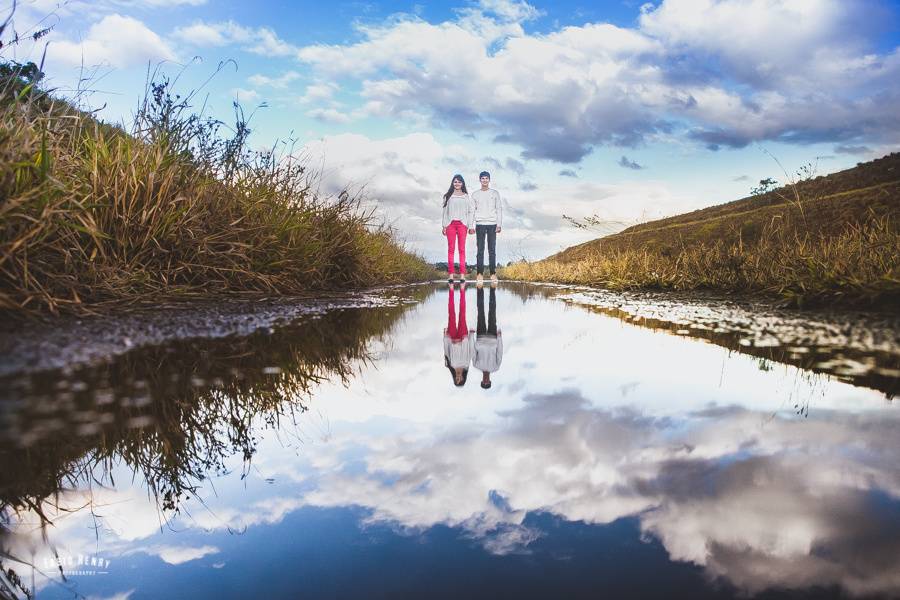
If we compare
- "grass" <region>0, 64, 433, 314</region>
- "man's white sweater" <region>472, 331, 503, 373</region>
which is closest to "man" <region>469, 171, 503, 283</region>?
"grass" <region>0, 64, 433, 314</region>

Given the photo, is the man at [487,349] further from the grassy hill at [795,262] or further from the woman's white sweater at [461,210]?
the woman's white sweater at [461,210]

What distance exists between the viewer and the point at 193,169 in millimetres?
5301

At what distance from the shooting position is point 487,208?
1408 centimetres

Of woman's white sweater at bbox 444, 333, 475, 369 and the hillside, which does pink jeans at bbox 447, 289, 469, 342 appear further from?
the hillside

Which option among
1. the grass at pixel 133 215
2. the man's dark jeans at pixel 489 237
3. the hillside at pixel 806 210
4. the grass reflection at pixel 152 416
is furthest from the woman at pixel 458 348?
the man's dark jeans at pixel 489 237

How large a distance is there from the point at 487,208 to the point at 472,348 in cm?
1092

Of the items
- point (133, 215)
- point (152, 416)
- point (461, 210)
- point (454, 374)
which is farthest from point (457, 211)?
point (152, 416)

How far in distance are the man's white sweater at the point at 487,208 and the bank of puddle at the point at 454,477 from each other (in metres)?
11.7

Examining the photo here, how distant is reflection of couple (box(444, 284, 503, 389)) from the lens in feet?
8.77

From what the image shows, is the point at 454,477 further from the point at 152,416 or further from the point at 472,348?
the point at 472,348

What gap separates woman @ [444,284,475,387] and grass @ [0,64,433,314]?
6.42 ft

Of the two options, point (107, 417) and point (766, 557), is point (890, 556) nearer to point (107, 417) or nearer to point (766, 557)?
point (766, 557)

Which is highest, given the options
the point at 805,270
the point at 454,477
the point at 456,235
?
the point at 456,235

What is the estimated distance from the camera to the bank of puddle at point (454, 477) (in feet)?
2.94
